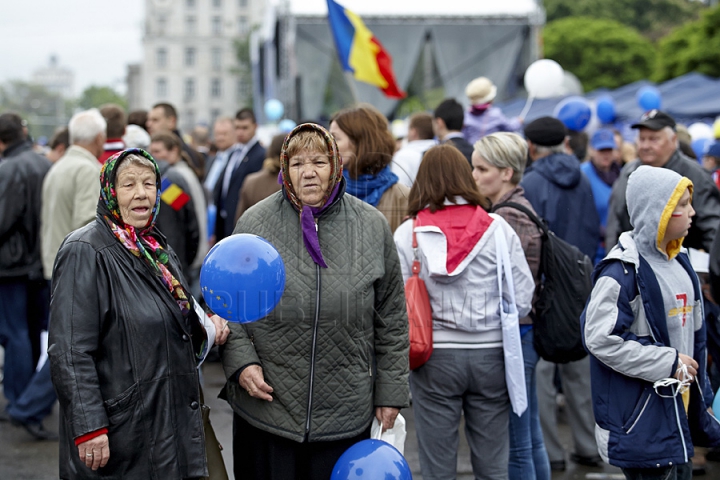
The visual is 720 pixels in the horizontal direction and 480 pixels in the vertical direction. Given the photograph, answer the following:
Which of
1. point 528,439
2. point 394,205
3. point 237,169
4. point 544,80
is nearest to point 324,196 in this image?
point 394,205

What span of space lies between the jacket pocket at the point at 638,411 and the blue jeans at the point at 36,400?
4.19 metres

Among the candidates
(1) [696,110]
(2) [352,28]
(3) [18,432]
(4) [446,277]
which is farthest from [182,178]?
(1) [696,110]

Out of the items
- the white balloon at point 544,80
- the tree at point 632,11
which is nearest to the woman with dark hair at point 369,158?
the white balloon at point 544,80

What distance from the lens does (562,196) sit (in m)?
5.90

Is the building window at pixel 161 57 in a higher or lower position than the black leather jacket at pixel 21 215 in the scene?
higher

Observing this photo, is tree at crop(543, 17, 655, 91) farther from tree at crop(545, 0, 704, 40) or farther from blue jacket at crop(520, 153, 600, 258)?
blue jacket at crop(520, 153, 600, 258)

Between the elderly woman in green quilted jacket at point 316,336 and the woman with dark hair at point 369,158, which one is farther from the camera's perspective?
the woman with dark hair at point 369,158

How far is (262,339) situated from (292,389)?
241 millimetres

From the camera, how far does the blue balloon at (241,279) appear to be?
3193mm

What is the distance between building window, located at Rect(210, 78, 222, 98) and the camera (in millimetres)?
118250

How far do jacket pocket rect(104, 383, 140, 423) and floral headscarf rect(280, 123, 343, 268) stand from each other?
0.87 meters

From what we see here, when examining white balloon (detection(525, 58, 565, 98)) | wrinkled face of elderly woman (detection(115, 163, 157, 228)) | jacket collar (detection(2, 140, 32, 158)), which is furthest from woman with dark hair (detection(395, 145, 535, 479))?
white balloon (detection(525, 58, 565, 98))

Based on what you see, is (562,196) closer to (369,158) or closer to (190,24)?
(369,158)

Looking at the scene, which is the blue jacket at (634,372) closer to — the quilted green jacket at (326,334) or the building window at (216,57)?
the quilted green jacket at (326,334)
